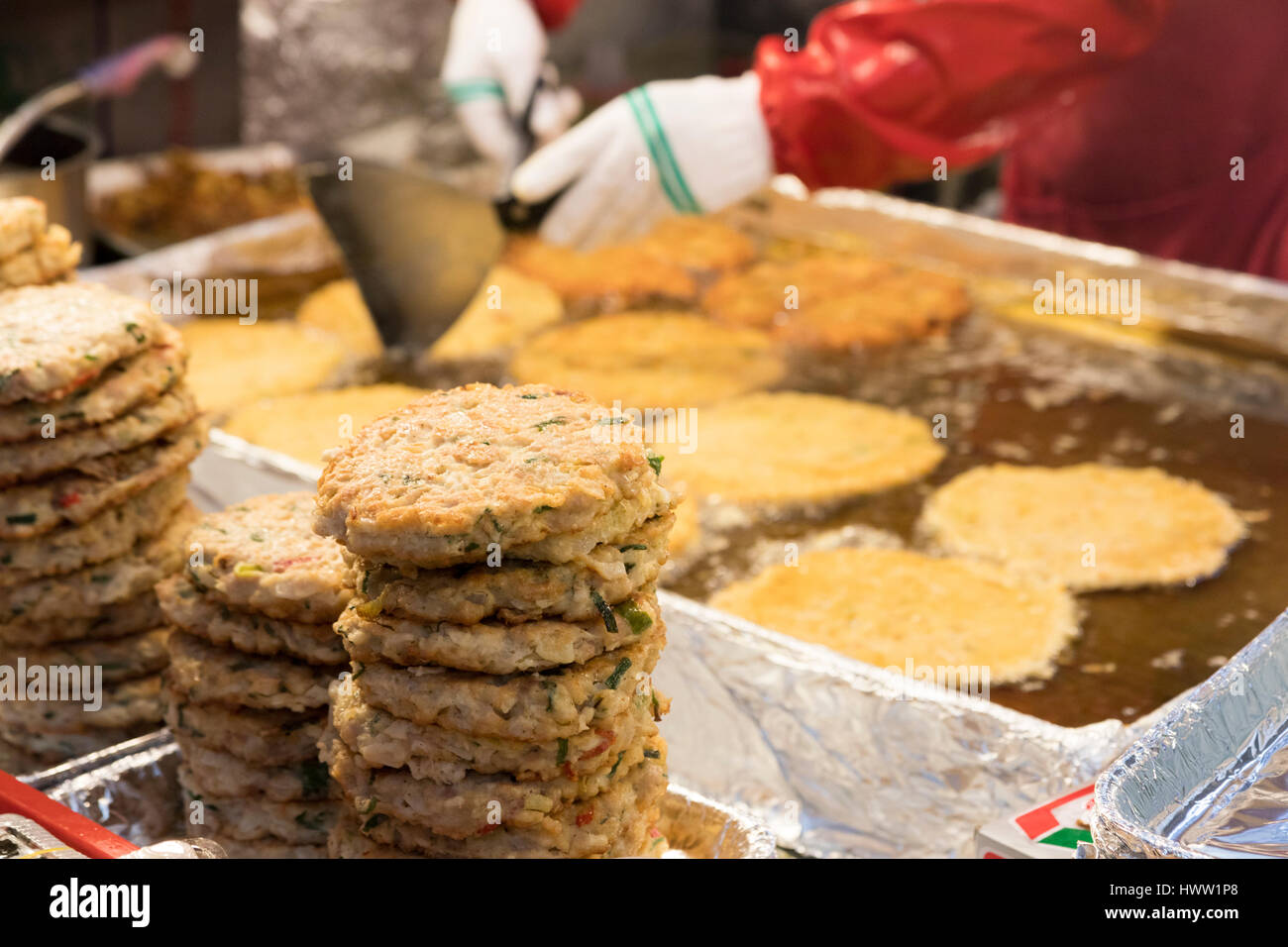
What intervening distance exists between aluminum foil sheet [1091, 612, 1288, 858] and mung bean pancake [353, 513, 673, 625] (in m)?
0.68

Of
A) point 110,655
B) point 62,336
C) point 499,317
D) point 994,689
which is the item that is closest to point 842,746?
point 994,689

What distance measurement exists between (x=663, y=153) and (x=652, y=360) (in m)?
0.72

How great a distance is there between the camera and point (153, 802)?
2246 mm

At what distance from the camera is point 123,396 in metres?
2.19

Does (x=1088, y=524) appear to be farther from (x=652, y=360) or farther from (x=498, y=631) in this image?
(x=498, y=631)

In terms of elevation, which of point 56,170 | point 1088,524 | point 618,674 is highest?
point 56,170

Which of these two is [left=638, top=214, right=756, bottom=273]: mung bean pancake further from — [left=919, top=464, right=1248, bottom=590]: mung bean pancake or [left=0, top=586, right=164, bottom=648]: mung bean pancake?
[left=0, top=586, right=164, bottom=648]: mung bean pancake

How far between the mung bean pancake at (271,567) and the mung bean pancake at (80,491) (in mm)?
163

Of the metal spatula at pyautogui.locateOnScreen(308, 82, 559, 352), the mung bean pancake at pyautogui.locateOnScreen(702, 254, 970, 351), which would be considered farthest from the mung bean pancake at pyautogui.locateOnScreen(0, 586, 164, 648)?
the mung bean pancake at pyautogui.locateOnScreen(702, 254, 970, 351)

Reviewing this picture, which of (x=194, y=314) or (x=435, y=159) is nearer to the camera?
(x=194, y=314)

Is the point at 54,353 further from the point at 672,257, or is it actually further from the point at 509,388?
the point at 672,257

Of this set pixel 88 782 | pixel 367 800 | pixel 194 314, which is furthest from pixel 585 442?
pixel 194 314

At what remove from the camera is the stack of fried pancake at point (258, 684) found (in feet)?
6.56
